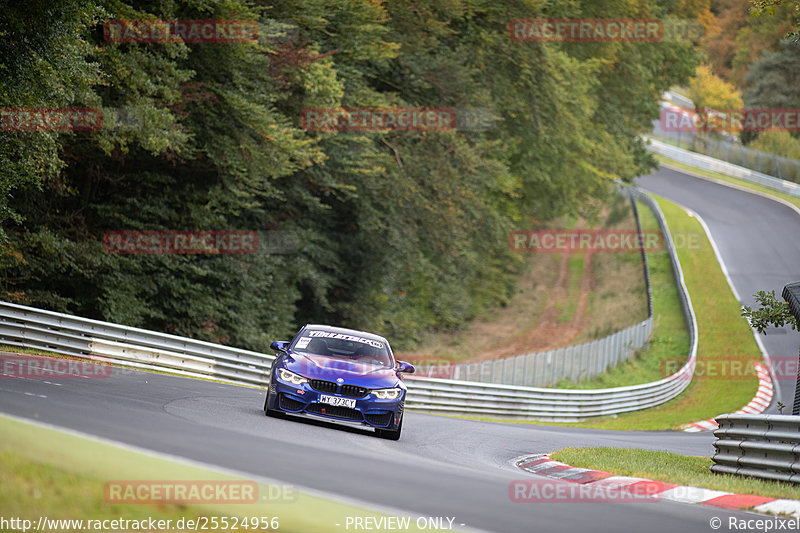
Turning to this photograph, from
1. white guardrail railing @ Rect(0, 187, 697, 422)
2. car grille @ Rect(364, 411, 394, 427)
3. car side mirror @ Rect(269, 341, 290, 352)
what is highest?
car side mirror @ Rect(269, 341, 290, 352)

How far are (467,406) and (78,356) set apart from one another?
34.7 ft

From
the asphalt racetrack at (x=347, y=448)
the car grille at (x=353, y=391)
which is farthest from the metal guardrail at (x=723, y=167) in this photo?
the car grille at (x=353, y=391)

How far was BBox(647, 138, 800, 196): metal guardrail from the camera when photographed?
6656cm

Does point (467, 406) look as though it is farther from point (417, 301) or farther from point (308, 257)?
point (417, 301)

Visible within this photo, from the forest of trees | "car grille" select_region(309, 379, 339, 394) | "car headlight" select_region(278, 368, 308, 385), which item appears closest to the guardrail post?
"car grille" select_region(309, 379, 339, 394)

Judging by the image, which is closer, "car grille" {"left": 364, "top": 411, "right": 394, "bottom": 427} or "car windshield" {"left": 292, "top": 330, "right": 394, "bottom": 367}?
"car grille" {"left": 364, "top": 411, "right": 394, "bottom": 427}

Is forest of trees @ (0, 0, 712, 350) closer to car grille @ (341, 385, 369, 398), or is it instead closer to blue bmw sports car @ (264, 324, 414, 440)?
blue bmw sports car @ (264, 324, 414, 440)

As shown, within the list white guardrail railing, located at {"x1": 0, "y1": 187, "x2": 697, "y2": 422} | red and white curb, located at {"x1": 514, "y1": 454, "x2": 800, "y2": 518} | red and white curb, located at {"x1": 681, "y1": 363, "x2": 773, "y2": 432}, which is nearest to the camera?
red and white curb, located at {"x1": 514, "y1": 454, "x2": 800, "y2": 518}

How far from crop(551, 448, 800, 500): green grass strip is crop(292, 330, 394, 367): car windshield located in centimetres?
289

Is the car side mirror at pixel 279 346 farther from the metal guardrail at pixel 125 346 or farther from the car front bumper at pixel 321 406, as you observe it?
the metal guardrail at pixel 125 346

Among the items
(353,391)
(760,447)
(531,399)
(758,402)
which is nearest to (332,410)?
(353,391)

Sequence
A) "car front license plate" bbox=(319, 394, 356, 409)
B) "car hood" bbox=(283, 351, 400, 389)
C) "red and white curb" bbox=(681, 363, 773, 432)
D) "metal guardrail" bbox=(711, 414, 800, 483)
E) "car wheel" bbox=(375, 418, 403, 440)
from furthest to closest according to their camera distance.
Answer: "red and white curb" bbox=(681, 363, 773, 432) → "car wheel" bbox=(375, 418, 403, 440) → "car hood" bbox=(283, 351, 400, 389) → "car front license plate" bbox=(319, 394, 356, 409) → "metal guardrail" bbox=(711, 414, 800, 483)

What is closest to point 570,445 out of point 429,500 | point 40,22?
point 429,500

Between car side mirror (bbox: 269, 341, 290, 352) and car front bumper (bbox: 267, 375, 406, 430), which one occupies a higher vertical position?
car side mirror (bbox: 269, 341, 290, 352)
